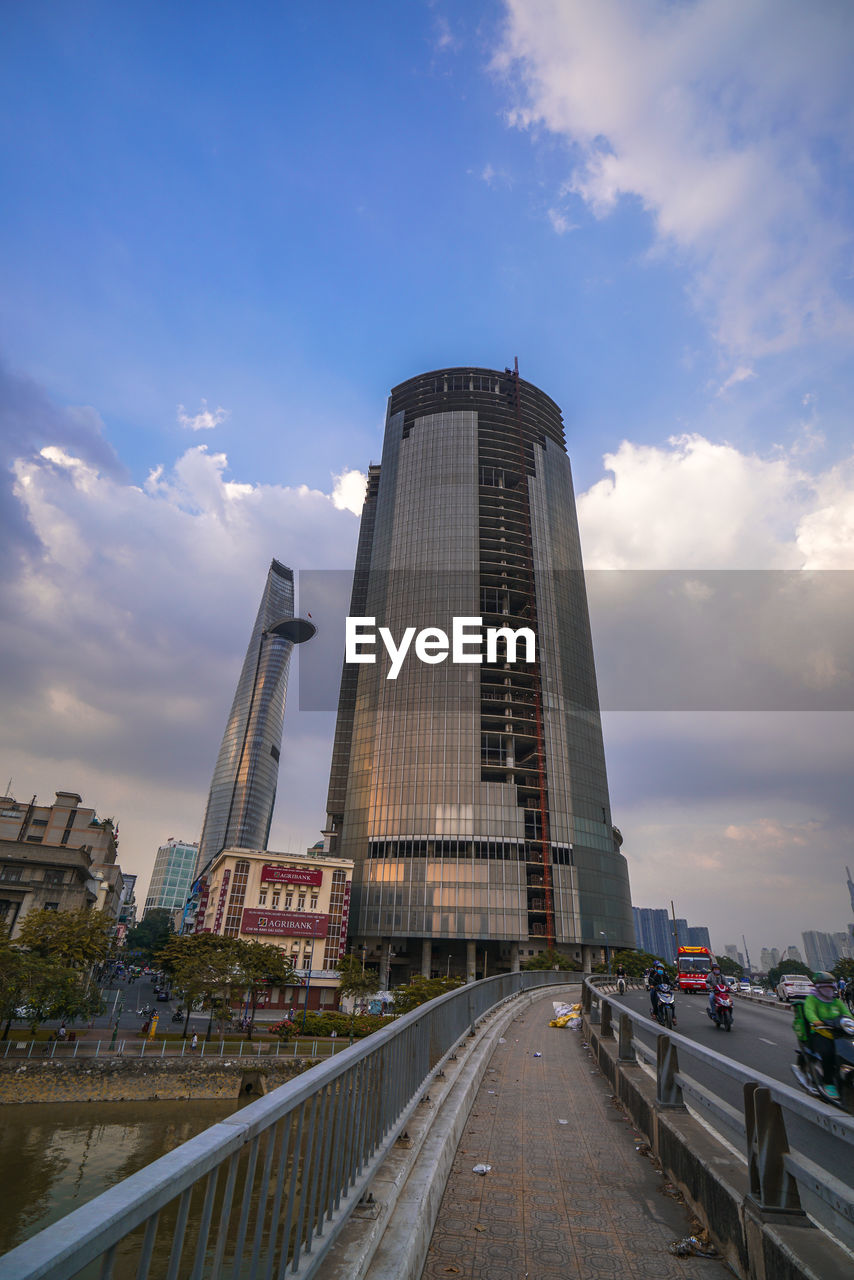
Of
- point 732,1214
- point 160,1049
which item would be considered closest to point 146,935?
point 160,1049

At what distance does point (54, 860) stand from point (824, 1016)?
87.7m

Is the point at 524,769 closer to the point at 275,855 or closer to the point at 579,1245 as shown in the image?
the point at 275,855

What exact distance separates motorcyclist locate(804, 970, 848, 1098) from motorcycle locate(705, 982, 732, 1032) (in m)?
12.0

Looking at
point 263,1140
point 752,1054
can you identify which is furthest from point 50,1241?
point 752,1054

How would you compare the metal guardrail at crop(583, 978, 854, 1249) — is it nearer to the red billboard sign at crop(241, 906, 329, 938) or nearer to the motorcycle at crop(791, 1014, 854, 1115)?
the motorcycle at crop(791, 1014, 854, 1115)

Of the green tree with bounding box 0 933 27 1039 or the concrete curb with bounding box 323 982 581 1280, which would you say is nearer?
the concrete curb with bounding box 323 982 581 1280

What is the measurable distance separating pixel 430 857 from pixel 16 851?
4941cm

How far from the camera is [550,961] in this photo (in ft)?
243

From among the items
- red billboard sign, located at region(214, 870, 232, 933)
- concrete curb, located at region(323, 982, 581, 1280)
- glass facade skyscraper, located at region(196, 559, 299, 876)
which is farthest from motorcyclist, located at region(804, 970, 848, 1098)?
glass facade skyscraper, located at region(196, 559, 299, 876)

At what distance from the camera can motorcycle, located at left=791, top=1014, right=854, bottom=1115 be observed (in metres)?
9.37

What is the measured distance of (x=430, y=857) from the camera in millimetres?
82688

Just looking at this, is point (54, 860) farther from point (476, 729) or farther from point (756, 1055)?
point (756, 1055)

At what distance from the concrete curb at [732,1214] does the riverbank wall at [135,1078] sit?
3628 cm

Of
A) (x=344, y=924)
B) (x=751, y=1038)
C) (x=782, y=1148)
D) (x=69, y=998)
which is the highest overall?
(x=344, y=924)
